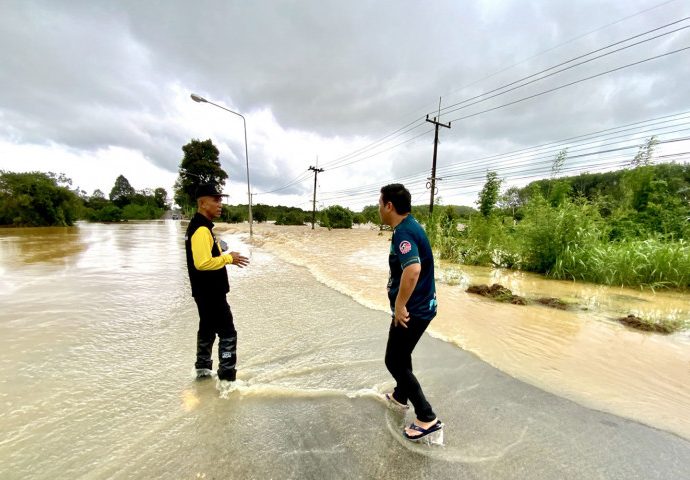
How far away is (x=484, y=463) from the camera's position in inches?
80.0

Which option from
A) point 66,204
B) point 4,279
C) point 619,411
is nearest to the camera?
point 619,411

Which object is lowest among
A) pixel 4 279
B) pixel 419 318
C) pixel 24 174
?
pixel 4 279

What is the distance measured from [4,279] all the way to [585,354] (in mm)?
12479

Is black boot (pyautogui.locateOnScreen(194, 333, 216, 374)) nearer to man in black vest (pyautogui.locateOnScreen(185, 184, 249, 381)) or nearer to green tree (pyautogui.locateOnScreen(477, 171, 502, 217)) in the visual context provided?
man in black vest (pyautogui.locateOnScreen(185, 184, 249, 381))

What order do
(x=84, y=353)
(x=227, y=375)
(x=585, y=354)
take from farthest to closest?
(x=585, y=354), (x=84, y=353), (x=227, y=375)

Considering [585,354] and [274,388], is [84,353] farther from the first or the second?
[585,354]

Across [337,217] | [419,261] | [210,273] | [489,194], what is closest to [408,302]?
[419,261]

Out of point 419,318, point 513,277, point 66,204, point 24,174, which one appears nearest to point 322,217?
point 66,204

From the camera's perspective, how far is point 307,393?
2887mm

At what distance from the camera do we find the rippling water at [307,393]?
204 cm

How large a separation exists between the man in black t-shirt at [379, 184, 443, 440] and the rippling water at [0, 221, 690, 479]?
264 millimetres

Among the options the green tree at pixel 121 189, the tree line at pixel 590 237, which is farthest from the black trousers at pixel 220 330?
the green tree at pixel 121 189

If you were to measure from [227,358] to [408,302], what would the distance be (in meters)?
1.93

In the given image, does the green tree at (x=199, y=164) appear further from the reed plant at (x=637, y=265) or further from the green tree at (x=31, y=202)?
the reed plant at (x=637, y=265)
